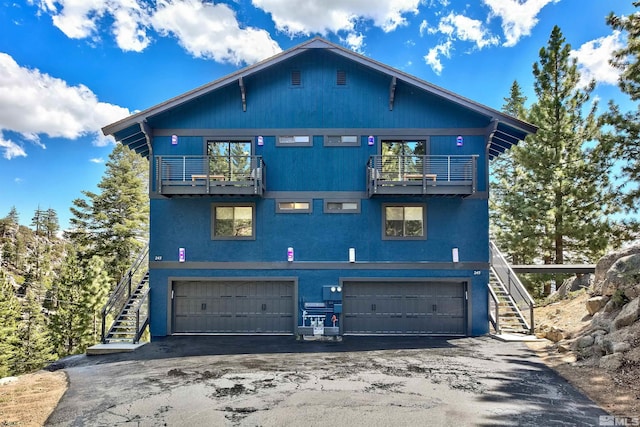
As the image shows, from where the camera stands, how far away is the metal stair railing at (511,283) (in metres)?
11.6

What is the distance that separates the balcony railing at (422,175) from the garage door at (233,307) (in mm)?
4785

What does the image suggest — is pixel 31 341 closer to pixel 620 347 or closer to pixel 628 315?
pixel 620 347

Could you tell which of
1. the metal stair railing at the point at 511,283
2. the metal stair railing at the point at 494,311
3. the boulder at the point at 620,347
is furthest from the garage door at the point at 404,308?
the boulder at the point at 620,347

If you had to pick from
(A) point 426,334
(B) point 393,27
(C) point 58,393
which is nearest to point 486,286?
(A) point 426,334

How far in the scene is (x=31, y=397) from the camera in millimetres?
6637

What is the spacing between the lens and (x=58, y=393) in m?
6.88

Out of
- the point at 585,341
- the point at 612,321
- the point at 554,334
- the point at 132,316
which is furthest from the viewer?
the point at 132,316

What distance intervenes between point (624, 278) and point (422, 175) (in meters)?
6.31

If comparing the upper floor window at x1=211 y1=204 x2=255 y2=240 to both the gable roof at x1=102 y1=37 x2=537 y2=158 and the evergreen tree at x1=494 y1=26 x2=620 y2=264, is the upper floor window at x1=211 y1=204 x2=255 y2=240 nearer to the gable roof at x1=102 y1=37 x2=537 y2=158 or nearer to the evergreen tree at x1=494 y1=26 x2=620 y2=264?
the gable roof at x1=102 y1=37 x2=537 y2=158

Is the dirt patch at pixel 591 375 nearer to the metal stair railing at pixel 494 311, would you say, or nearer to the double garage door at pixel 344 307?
the metal stair railing at pixel 494 311

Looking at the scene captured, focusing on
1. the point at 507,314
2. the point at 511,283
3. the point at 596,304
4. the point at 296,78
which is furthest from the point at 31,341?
the point at 596,304

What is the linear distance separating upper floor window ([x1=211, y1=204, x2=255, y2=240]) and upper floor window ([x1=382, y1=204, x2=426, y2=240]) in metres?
4.79

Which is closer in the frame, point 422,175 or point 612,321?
point 612,321

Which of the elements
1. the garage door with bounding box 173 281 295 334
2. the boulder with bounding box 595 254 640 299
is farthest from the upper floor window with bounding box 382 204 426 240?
the boulder with bounding box 595 254 640 299
